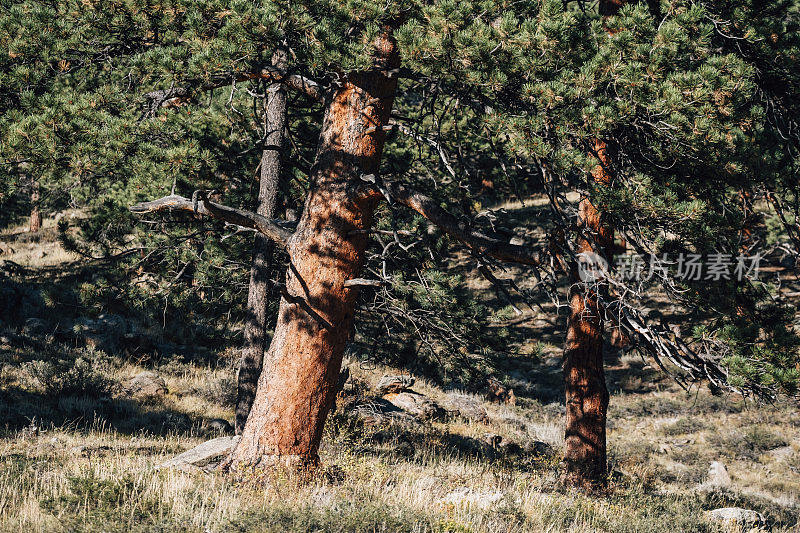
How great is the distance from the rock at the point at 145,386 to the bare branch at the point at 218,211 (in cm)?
661

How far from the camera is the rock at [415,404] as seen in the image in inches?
490

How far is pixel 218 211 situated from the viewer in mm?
5543

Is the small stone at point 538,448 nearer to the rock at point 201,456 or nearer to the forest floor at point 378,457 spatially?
the forest floor at point 378,457

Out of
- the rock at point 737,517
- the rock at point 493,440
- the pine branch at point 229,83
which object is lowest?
the rock at point 493,440

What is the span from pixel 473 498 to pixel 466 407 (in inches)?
350

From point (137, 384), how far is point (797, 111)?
11.4 m

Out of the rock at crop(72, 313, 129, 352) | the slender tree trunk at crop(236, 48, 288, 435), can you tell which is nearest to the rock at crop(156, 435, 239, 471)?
the slender tree trunk at crop(236, 48, 288, 435)

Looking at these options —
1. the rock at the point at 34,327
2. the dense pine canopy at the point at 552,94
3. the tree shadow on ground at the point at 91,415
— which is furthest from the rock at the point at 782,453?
the rock at the point at 34,327

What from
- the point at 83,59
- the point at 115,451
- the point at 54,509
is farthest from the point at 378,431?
the point at 83,59

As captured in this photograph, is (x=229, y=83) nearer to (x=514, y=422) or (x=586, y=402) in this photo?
(x=586, y=402)

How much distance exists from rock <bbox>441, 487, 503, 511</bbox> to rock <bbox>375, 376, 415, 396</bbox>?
23.7 feet

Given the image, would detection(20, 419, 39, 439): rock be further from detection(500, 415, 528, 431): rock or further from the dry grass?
detection(500, 415, 528, 431): rock

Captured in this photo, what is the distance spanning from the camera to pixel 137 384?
11.5m

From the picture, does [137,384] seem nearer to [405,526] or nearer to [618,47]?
[405,526]
